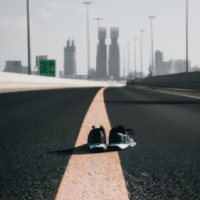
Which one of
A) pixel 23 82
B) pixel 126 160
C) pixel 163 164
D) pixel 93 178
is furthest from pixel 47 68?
pixel 93 178

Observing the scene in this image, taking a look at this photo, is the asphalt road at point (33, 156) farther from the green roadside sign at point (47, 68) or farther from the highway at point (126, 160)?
the green roadside sign at point (47, 68)

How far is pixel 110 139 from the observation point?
317cm

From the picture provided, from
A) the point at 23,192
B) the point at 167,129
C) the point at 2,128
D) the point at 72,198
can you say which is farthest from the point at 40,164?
the point at 167,129

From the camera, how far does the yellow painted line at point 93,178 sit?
1922mm

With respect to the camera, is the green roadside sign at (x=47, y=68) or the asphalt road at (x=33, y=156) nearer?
the asphalt road at (x=33, y=156)

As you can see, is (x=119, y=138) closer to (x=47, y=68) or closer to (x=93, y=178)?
(x=93, y=178)

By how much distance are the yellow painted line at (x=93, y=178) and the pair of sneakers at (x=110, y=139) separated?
0.09 metres

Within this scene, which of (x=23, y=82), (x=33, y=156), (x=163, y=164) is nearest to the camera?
(x=163, y=164)

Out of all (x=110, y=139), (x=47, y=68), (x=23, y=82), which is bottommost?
(x=110, y=139)

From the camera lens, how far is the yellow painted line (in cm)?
192

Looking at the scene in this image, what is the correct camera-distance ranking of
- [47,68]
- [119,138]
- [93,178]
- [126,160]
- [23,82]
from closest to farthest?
[93,178] < [126,160] < [119,138] < [23,82] < [47,68]

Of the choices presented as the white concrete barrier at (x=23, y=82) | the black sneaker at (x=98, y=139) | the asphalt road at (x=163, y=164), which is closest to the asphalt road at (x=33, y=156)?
the black sneaker at (x=98, y=139)

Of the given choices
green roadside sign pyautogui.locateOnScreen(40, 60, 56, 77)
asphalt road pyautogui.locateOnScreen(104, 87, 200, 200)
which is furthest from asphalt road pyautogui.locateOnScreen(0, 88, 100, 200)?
green roadside sign pyautogui.locateOnScreen(40, 60, 56, 77)

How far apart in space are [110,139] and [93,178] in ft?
3.12
